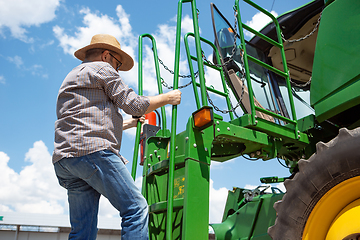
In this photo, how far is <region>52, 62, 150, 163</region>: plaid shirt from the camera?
6.45 ft

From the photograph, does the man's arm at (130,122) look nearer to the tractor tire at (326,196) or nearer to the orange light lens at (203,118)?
the orange light lens at (203,118)

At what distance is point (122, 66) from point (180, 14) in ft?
2.82

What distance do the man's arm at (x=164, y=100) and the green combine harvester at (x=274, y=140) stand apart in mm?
187

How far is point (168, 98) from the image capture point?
92.7 inches

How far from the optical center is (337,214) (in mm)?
2166

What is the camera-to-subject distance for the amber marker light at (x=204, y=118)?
2.54m

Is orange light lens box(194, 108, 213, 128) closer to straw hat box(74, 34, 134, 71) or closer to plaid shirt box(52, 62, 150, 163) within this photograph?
plaid shirt box(52, 62, 150, 163)

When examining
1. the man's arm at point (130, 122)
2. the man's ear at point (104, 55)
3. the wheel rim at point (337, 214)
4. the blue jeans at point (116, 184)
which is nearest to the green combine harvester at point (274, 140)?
the wheel rim at point (337, 214)

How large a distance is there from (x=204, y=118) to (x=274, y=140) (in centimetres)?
94

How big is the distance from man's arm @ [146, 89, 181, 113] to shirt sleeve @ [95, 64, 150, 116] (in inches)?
3.6

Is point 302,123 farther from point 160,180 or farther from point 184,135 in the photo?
point 160,180

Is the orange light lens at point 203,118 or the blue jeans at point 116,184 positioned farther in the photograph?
the orange light lens at point 203,118

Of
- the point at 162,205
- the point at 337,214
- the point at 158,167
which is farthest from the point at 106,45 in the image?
the point at 337,214

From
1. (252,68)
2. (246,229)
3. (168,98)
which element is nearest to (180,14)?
(168,98)
